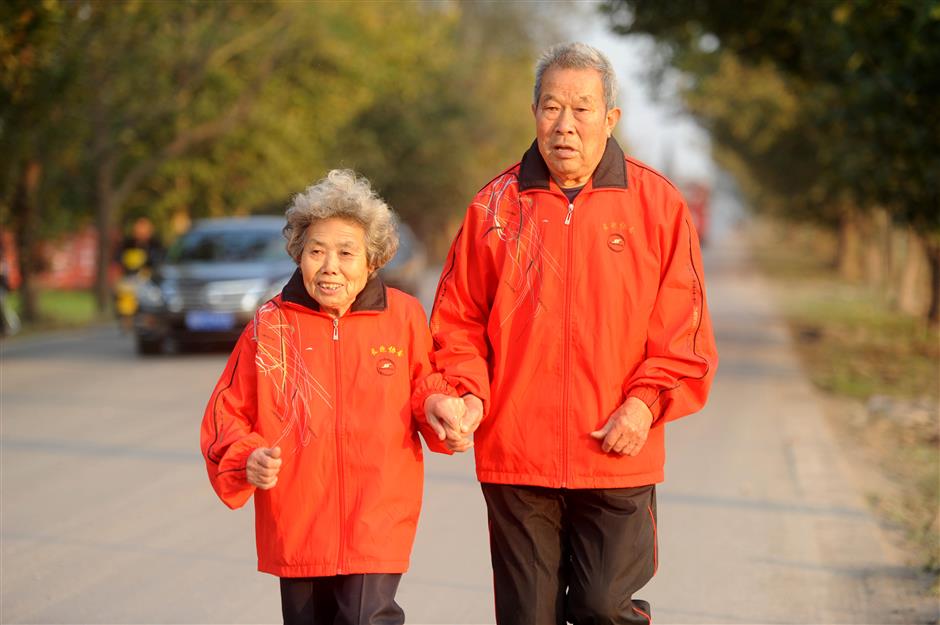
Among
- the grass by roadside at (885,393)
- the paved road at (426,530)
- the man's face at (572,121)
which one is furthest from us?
the grass by roadside at (885,393)

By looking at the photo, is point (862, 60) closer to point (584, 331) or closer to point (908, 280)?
point (584, 331)

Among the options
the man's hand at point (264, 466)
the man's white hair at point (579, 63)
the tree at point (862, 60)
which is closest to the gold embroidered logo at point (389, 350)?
the man's hand at point (264, 466)

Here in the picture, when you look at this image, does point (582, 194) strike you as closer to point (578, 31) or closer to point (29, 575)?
point (29, 575)

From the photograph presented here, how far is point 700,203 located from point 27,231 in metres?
56.8

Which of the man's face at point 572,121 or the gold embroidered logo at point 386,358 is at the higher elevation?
the man's face at point 572,121

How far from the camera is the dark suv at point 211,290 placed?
1662 centimetres

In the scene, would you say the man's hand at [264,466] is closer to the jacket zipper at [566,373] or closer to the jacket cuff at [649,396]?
the jacket zipper at [566,373]

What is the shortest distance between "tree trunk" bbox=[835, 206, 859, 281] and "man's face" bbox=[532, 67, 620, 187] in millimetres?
41713

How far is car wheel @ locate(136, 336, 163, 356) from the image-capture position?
55.9 feet

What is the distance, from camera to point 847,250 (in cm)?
4847

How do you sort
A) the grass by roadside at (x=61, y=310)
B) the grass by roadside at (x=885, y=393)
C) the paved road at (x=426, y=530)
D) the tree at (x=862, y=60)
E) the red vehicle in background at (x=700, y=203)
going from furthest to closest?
the red vehicle in background at (x=700, y=203), the grass by roadside at (x=61, y=310), the tree at (x=862, y=60), the grass by roadside at (x=885, y=393), the paved road at (x=426, y=530)

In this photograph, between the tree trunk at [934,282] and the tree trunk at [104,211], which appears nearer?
the tree trunk at [934,282]

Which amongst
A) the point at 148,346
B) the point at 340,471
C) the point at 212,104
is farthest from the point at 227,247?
the point at 340,471

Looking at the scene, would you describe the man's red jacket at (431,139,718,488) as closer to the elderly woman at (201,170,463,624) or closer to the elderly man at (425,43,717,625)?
the elderly man at (425,43,717,625)
